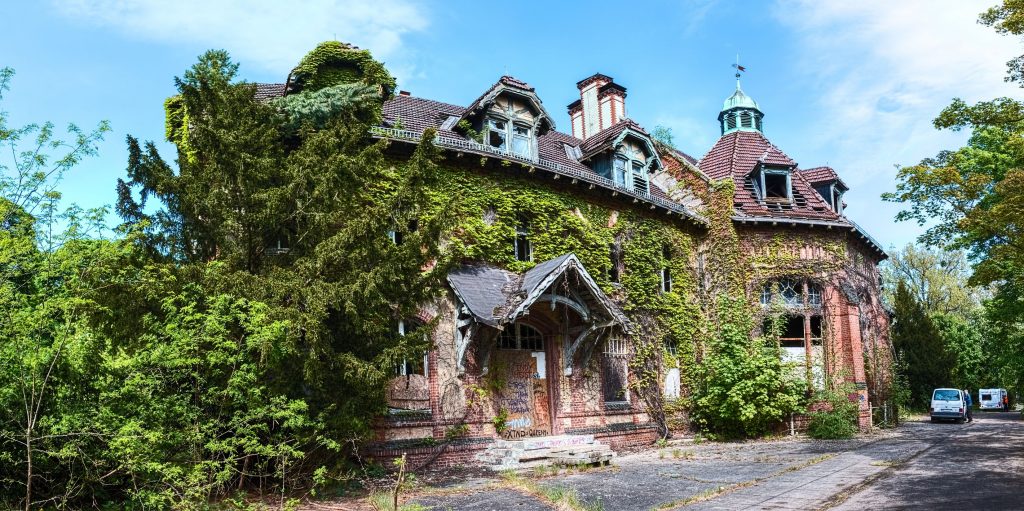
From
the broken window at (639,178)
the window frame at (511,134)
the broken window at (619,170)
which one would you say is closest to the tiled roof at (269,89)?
the window frame at (511,134)

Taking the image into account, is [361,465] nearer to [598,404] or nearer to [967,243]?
[598,404]

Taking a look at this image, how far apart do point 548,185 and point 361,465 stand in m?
9.14

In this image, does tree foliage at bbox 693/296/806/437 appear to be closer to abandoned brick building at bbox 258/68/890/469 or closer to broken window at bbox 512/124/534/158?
abandoned brick building at bbox 258/68/890/469

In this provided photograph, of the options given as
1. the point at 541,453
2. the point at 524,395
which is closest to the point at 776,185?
the point at 524,395

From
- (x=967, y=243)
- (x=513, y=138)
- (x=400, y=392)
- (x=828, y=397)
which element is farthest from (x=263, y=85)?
(x=967, y=243)

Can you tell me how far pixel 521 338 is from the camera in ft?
60.3

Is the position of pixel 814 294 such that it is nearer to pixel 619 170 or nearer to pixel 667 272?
pixel 667 272

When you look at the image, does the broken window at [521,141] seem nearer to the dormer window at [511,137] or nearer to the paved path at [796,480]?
the dormer window at [511,137]

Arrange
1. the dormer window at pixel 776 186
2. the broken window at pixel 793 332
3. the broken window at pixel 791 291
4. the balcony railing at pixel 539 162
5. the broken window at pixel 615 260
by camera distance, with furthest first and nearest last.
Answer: the dormer window at pixel 776 186, the broken window at pixel 791 291, the broken window at pixel 793 332, the broken window at pixel 615 260, the balcony railing at pixel 539 162

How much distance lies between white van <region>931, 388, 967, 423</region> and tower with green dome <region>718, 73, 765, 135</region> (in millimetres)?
14495

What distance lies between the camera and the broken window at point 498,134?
18.5m

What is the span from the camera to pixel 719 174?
89.5 ft

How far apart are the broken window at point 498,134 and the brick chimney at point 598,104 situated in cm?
941

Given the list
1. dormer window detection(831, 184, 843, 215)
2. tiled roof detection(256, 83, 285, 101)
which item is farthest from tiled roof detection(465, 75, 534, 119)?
dormer window detection(831, 184, 843, 215)
